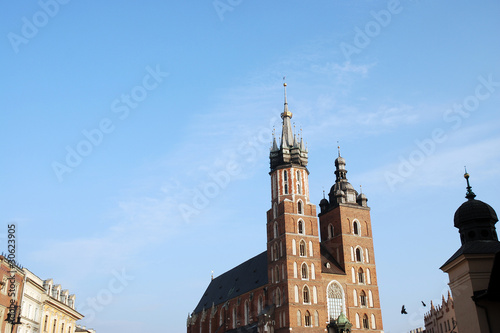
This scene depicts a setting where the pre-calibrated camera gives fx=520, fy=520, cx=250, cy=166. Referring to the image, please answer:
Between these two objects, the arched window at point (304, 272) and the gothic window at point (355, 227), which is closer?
the arched window at point (304, 272)

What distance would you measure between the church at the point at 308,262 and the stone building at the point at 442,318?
8619 mm

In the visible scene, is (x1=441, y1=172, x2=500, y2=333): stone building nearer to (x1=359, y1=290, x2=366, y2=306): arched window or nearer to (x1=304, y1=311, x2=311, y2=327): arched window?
(x1=304, y1=311, x2=311, y2=327): arched window

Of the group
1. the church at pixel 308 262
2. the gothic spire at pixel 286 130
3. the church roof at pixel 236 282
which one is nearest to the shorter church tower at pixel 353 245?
the church at pixel 308 262

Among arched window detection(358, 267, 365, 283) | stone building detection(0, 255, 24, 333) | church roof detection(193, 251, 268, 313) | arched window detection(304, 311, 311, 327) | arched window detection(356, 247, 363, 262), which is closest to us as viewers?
stone building detection(0, 255, 24, 333)

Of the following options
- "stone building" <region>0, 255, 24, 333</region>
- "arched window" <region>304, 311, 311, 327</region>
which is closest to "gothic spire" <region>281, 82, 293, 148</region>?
Answer: "arched window" <region>304, 311, 311, 327</region>

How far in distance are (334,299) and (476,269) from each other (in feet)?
127

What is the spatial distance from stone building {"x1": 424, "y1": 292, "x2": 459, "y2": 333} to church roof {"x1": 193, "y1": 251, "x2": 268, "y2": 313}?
22.3 meters

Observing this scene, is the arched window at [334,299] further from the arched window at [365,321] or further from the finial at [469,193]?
the finial at [469,193]

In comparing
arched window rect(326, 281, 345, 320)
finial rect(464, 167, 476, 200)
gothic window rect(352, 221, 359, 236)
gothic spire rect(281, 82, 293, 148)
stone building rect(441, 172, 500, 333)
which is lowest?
stone building rect(441, 172, 500, 333)

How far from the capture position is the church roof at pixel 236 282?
70250mm

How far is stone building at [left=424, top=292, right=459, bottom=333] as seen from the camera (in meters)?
61.5

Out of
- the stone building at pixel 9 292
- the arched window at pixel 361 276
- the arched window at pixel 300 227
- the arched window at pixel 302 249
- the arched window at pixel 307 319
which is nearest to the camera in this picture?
the stone building at pixel 9 292

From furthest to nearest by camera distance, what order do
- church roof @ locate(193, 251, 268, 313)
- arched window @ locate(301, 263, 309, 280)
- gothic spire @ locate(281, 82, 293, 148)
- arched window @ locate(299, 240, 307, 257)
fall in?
church roof @ locate(193, 251, 268, 313) < gothic spire @ locate(281, 82, 293, 148) < arched window @ locate(299, 240, 307, 257) < arched window @ locate(301, 263, 309, 280)

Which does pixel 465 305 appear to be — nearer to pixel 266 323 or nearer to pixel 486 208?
pixel 486 208
